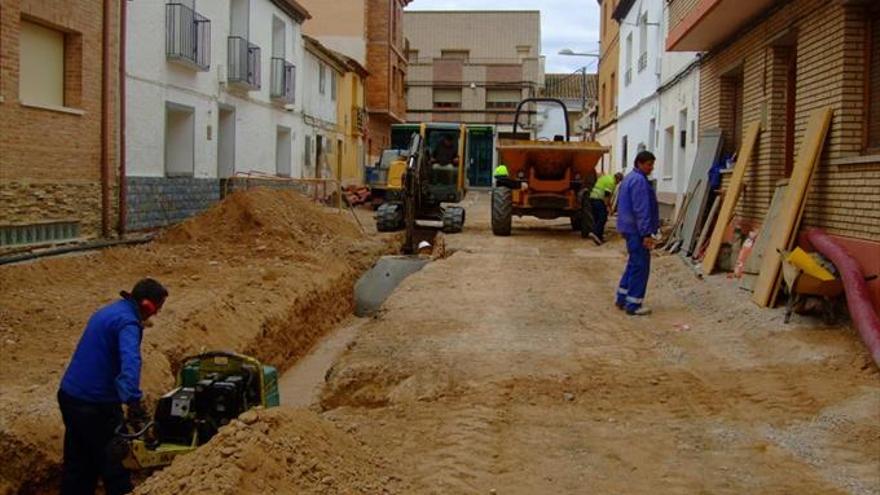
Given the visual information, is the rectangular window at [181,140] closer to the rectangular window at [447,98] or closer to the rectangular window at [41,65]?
the rectangular window at [41,65]

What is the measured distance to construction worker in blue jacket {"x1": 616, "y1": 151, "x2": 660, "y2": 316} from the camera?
10.3 m

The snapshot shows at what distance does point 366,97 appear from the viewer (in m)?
40.2

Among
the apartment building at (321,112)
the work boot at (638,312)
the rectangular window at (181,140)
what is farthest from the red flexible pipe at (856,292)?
the apartment building at (321,112)

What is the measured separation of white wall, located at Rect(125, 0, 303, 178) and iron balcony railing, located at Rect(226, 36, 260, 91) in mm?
253

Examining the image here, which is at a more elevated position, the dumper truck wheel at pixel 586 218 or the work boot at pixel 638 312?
the dumper truck wheel at pixel 586 218

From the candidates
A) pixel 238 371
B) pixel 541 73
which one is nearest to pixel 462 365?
pixel 238 371

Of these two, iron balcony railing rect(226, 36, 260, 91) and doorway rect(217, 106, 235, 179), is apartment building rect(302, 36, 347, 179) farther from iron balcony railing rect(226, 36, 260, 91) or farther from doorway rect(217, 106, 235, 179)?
doorway rect(217, 106, 235, 179)

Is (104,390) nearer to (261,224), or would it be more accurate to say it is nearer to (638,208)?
(638,208)

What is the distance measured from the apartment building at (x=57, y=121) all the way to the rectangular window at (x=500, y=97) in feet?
129

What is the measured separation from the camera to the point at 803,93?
35.2 ft

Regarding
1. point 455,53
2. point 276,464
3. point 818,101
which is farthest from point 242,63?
point 455,53

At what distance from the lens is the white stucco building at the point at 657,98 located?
17.8 metres

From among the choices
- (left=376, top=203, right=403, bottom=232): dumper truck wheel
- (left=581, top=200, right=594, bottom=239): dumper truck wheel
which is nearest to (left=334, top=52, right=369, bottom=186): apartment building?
(left=376, top=203, right=403, bottom=232): dumper truck wheel

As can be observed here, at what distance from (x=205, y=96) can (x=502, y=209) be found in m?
6.31
